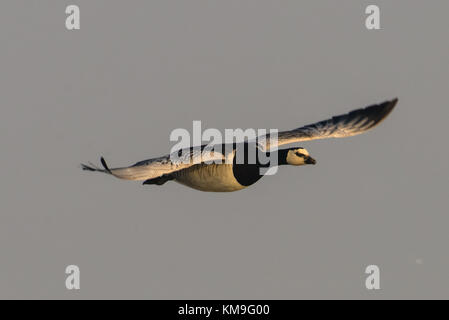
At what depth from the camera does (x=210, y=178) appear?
2686cm

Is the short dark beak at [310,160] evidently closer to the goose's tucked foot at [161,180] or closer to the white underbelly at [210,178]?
the white underbelly at [210,178]

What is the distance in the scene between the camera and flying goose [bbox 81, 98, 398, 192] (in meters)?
25.8

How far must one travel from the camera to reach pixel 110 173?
23609 millimetres

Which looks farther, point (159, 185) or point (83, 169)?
point (159, 185)

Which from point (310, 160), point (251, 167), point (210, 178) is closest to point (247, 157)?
point (251, 167)

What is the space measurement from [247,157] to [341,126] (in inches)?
97.5

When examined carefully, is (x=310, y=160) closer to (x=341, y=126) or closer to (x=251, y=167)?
(x=341, y=126)

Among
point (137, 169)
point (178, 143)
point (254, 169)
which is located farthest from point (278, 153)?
point (137, 169)

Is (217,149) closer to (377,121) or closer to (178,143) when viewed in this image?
(178,143)

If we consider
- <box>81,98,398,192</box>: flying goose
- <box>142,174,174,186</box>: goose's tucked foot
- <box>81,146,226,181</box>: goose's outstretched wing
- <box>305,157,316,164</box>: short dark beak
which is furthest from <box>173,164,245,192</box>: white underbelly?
<box>305,157,316,164</box>: short dark beak

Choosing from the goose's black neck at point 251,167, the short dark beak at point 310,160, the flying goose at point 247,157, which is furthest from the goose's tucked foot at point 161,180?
the short dark beak at point 310,160

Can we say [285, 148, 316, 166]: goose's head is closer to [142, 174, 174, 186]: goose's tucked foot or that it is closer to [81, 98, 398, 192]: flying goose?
[81, 98, 398, 192]: flying goose

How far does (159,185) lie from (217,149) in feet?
6.58

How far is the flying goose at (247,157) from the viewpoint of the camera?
2575 centimetres
